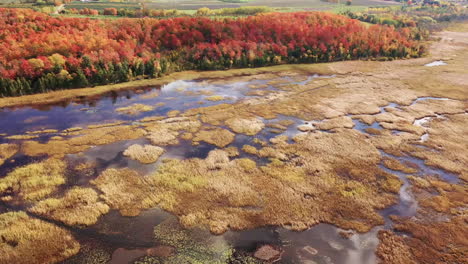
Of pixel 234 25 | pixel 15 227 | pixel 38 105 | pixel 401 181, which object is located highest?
pixel 234 25

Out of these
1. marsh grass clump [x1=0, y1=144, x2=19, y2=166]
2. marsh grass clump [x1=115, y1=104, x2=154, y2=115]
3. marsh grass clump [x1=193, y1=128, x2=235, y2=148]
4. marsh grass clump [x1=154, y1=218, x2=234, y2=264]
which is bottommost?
marsh grass clump [x1=154, y1=218, x2=234, y2=264]

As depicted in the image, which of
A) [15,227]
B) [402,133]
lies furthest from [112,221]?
[402,133]

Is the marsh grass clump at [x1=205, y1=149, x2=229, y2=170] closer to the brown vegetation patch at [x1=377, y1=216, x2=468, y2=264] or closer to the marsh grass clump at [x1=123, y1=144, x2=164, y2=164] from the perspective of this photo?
the marsh grass clump at [x1=123, y1=144, x2=164, y2=164]

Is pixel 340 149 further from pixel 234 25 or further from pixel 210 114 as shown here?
pixel 234 25

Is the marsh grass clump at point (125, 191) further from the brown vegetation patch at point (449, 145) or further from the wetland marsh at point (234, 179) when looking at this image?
the brown vegetation patch at point (449, 145)

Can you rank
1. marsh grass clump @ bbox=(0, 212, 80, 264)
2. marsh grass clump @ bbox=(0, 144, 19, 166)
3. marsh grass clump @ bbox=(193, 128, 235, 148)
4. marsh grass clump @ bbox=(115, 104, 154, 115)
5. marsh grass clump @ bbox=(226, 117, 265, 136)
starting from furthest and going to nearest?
marsh grass clump @ bbox=(115, 104, 154, 115) < marsh grass clump @ bbox=(226, 117, 265, 136) < marsh grass clump @ bbox=(193, 128, 235, 148) < marsh grass clump @ bbox=(0, 144, 19, 166) < marsh grass clump @ bbox=(0, 212, 80, 264)

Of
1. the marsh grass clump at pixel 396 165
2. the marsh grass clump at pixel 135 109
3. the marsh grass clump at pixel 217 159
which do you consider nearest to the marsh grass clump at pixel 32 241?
the marsh grass clump at pixel 217 159

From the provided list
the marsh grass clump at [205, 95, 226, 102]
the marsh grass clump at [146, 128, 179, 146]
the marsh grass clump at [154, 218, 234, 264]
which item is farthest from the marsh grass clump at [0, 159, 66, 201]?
the marsh grass clump at [205, 95, 226, 102]
